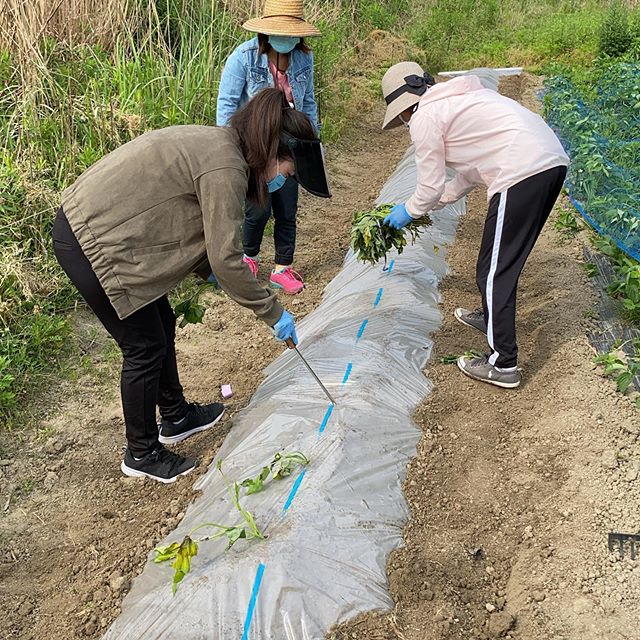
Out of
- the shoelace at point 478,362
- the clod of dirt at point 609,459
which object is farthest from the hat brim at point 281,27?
the clod of dirt at point 609,459

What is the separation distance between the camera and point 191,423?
3.04 meters

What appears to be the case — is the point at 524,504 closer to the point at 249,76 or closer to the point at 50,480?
the point at 50,480

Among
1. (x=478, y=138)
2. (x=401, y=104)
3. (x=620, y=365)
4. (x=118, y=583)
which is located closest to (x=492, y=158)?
(x=478, y=138)

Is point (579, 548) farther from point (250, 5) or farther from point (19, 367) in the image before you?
point (250, 5)

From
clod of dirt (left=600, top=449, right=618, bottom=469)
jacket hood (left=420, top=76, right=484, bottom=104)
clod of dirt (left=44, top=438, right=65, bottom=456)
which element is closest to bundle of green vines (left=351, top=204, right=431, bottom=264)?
jacket hood (left=420, top=76, right=484, bottom=104)

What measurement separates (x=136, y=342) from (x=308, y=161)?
88cm

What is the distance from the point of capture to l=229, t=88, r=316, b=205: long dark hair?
211 cm

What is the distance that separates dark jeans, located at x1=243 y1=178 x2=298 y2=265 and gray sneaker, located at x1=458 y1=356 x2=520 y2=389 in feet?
4.93

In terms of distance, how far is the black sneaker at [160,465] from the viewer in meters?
2.77

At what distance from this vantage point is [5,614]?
2336 millimetres

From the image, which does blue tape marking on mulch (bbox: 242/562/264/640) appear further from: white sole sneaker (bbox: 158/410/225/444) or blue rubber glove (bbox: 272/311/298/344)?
white sole sneaker (bbox: 158/410/225/444)

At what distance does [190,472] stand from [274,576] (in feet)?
3.07

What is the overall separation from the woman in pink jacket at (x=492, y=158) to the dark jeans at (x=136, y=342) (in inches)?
49.5

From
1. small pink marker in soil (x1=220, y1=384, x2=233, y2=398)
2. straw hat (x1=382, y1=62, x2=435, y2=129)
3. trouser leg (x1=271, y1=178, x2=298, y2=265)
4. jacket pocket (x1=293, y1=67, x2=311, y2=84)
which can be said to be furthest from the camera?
trouser leg (x1=271, y1=178, x2=298, y2=265)
